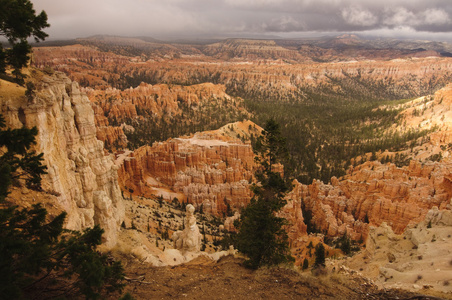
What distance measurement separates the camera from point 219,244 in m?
23.6

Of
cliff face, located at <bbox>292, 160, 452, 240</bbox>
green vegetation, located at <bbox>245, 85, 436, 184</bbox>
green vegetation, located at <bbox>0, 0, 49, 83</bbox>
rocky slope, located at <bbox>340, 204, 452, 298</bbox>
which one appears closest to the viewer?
green vegetation, located at <bbox>0, 0, 49, 83</bbox>

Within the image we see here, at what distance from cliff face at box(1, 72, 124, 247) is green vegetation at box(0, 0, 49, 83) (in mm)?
1665

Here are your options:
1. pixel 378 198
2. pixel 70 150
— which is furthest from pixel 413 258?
pixel 378 198

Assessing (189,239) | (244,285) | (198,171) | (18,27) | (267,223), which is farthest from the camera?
(198,171)

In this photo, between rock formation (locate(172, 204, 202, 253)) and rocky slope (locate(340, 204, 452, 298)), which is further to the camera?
rock formation (locate(172, 204, 202, 253))

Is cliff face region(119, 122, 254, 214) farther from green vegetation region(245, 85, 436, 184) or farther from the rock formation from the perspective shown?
the rock formation

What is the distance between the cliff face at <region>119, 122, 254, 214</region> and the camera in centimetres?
3669

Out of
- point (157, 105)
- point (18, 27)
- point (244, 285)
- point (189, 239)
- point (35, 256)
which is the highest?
point (18, 27)

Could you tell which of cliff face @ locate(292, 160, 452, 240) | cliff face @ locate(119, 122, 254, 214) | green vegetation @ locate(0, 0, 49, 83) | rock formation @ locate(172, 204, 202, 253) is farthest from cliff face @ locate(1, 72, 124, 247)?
cliff face @ locate(292, 160, 452, 240)

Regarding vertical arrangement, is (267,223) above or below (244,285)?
above

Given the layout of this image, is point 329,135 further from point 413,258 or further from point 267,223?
point 267,223

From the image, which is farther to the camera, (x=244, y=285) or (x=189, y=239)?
(x=189, y=239)

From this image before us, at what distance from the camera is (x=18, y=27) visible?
772 centimetres

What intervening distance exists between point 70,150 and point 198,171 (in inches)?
1142
